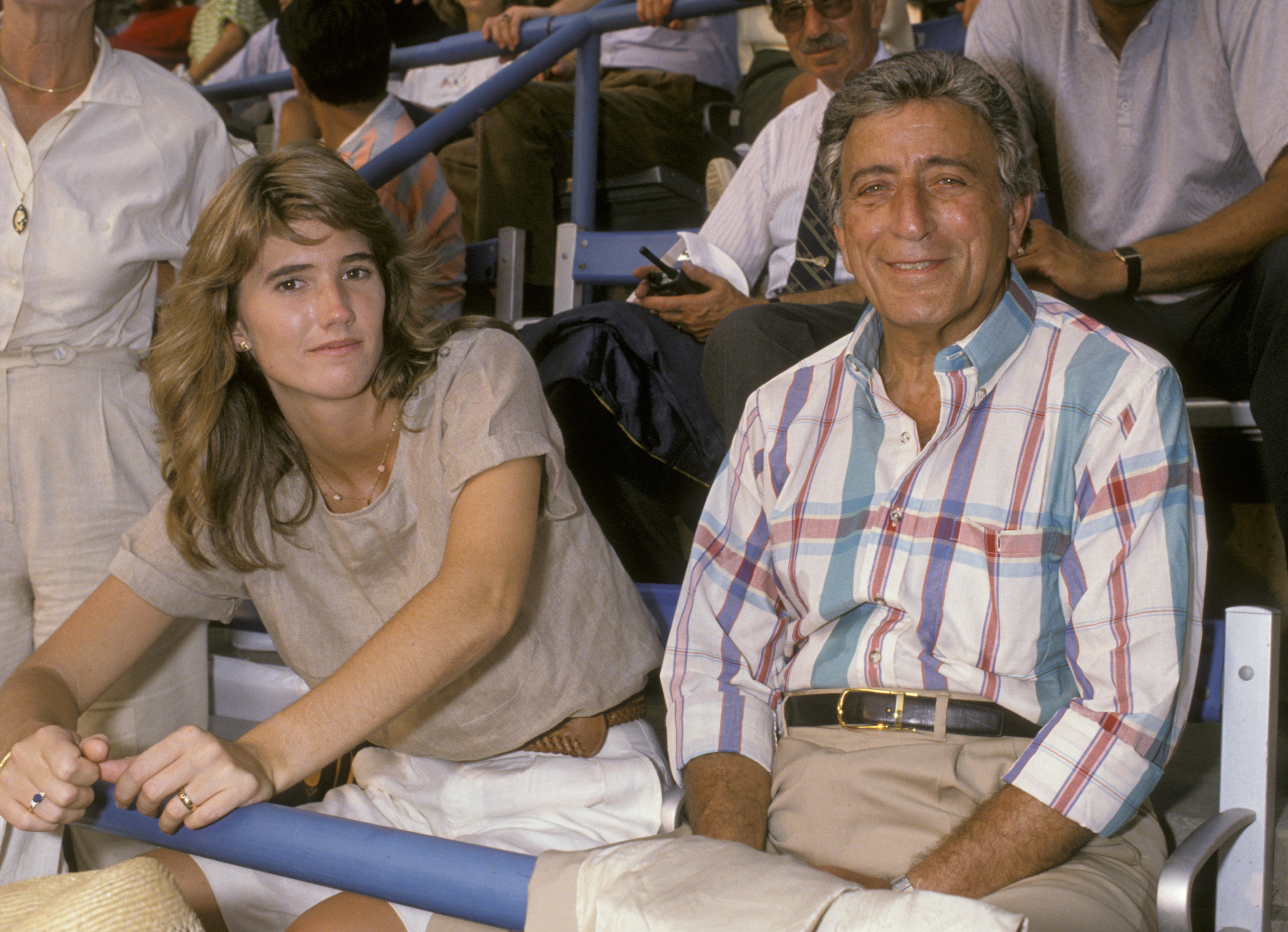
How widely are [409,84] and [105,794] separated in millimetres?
3349

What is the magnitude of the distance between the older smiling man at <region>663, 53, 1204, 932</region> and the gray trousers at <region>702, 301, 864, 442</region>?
398mm

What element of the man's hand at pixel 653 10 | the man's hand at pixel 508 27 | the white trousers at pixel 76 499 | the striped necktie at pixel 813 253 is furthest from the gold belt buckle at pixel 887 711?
the man's hand at pixel 508 27

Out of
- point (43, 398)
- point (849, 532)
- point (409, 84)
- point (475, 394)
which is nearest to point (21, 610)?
point (43, 398)

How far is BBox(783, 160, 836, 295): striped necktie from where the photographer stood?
225 cm

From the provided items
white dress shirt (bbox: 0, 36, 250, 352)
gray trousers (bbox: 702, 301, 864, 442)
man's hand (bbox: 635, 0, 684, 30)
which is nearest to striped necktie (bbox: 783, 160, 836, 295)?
gray trousers (bbox: 702, 301, 864, 442)

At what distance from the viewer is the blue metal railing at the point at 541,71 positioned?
2.37m

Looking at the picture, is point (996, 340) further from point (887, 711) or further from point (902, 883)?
point (902, 883)

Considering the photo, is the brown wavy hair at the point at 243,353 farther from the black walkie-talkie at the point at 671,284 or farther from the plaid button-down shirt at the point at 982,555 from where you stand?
the black walkie-talkie at the point at 671,284

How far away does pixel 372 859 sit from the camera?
2.84 ft

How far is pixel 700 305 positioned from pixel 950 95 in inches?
32.8

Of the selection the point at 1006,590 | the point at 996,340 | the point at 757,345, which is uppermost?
the point at 996,340

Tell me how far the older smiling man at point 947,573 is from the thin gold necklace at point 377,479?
1.37 feet

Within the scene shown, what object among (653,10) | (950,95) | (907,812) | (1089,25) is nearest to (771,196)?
(653,10)

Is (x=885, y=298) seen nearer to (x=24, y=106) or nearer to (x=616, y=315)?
(x=616, y=315)
